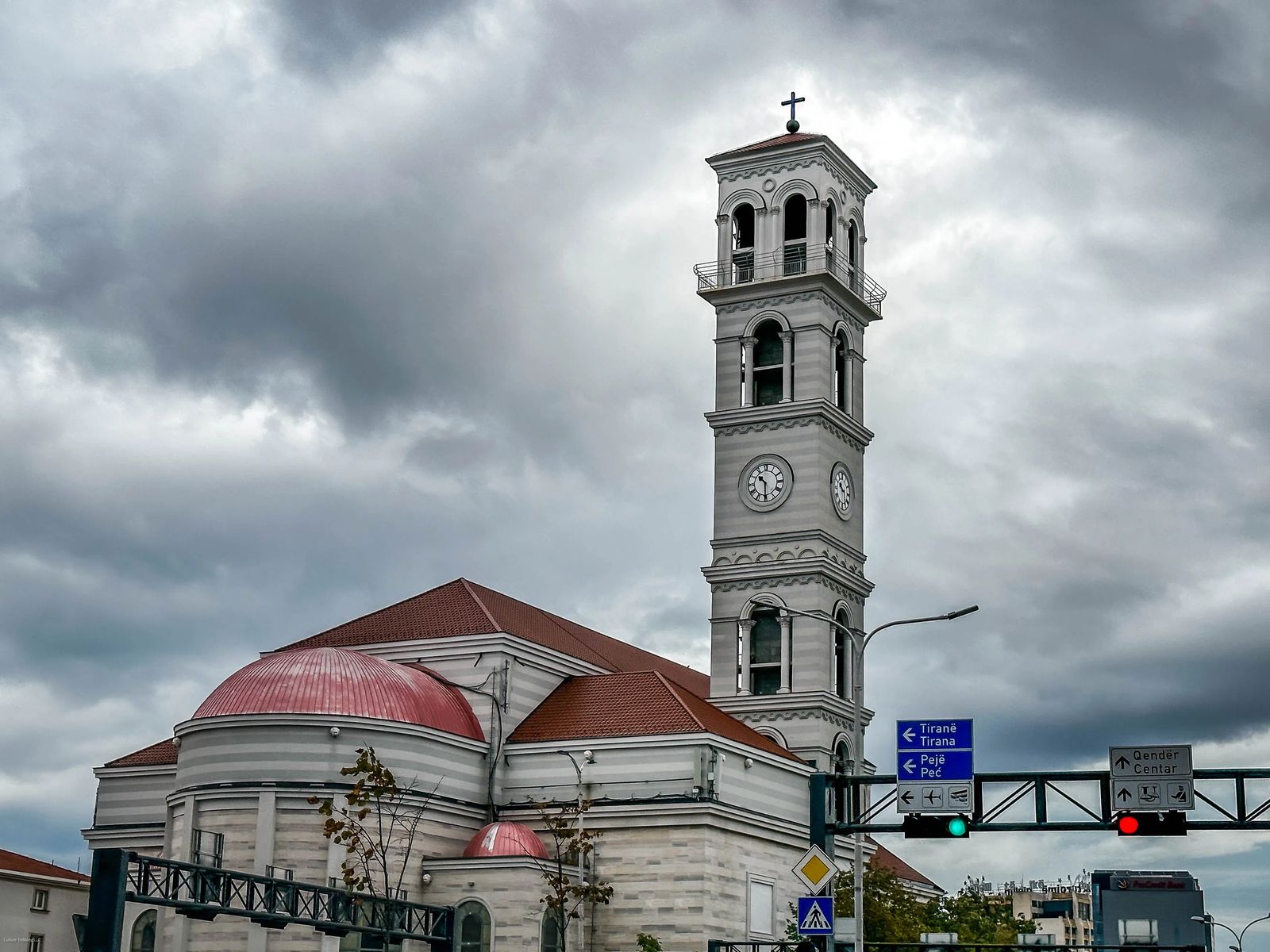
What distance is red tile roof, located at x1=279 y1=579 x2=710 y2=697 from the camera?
75188 mm

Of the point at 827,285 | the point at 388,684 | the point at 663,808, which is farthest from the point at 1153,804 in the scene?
the point at 827,285

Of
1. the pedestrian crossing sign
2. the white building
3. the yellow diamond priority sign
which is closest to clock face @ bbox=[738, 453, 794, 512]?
the white building

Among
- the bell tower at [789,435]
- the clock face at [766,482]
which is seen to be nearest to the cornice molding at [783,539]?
the bell tower at [789,435]

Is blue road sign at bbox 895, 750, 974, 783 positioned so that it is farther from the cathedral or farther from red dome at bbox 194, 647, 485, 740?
red dome at bbox 194, 647, 485, 740

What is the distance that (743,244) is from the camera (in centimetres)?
8644

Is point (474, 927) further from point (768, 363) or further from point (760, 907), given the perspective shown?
point (768, 363)

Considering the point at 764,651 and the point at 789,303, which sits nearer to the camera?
the point at 764,651

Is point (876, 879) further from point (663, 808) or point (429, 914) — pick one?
point (429, 914)

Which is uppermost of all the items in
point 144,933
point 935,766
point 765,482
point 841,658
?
point 765,482

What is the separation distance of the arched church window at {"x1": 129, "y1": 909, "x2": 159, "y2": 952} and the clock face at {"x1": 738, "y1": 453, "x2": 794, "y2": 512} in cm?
3156

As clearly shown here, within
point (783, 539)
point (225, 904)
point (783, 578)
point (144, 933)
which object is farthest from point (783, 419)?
point (225, 904)

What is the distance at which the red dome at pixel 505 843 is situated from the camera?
65.0 meters

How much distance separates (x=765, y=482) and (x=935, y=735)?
29.1 m

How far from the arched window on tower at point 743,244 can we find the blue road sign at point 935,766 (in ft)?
119
